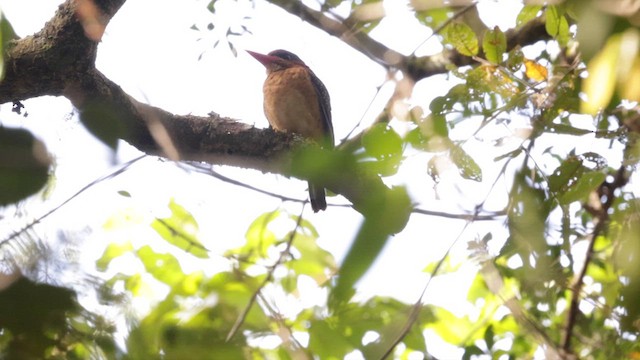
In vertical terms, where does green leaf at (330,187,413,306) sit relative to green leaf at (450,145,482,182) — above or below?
below

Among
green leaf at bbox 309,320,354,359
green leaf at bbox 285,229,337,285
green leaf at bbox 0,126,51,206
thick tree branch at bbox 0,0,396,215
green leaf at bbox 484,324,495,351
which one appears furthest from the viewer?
green leaf at bbox 484,324,495,351

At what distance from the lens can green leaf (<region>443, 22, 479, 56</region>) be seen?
84.4 inches

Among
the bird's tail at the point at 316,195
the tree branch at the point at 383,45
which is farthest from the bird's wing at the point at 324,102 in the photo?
the bird's tail at the point at 316,195

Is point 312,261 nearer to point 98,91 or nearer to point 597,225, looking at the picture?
point 98,91

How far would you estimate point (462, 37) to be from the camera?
216cm

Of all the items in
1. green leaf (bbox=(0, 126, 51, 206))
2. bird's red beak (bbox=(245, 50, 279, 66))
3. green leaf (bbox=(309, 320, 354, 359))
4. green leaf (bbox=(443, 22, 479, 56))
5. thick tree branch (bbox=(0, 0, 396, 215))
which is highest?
bird's red beak (bbox=(245, 50, 279, 66))

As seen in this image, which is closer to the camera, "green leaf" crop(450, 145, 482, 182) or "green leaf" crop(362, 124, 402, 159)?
"green leaf" crop(362, 124, 402, 159)

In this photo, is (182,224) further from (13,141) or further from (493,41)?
(493,41)

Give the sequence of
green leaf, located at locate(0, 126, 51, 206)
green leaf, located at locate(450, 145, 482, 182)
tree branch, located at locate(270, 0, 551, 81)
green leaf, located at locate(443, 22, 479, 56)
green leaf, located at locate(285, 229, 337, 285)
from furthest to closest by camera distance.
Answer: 1. tree branch, located at locate(270, 0, 551, 81)
2. green leaf, located at locate(443, 22, 479, 56)
3. green leaf, located at locate(450, 145, 482, 182)
4. green leaf, located at locate(285, 229, 337, 285)
5. green leaf, located at locate(0, 126, 51, 206)

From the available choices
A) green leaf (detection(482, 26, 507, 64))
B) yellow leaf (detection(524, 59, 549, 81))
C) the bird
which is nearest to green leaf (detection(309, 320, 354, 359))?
green leaf (detection(482, 26, 507, 64))

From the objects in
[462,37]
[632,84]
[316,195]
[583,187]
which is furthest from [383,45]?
[632,84]

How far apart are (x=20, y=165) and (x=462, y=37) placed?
161 centimetres

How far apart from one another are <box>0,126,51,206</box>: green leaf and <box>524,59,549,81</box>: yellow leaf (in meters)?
1.93

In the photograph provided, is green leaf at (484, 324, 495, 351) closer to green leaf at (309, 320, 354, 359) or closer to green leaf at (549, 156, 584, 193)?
green leaf at (549, 156, 584, 193)
